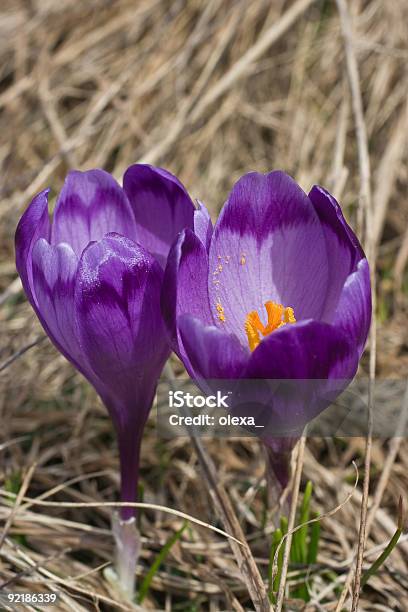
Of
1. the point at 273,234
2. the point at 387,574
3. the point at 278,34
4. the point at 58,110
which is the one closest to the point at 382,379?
the point at 387,574

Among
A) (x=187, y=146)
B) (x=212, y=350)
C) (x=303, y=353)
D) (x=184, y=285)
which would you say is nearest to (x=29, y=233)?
(x=184, y=285)

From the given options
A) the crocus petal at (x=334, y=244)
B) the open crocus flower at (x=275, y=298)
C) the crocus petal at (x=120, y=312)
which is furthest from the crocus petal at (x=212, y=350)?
the crocus petal at (x=334, y=244)

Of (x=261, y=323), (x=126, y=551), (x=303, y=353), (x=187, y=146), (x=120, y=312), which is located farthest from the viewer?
(x=187, y=146)

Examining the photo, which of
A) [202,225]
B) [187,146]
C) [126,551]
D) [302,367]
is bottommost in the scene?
[126,551]

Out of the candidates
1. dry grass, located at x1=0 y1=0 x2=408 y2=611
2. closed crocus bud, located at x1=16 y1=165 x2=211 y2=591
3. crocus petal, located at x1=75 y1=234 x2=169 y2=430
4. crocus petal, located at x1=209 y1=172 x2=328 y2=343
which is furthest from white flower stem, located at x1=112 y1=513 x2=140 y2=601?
crocus petal, located at x1=209 y1=172 x2=328 y2=343

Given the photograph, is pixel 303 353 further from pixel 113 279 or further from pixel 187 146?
pixel 187 146

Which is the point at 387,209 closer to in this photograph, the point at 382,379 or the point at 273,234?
the point at 382,379
